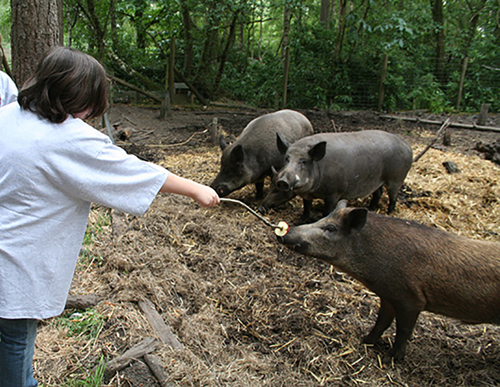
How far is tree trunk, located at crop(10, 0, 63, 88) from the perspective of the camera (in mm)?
3781

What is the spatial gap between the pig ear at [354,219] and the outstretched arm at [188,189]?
4.52 feet

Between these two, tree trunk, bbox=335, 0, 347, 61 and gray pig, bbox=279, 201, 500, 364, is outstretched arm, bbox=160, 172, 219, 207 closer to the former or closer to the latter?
gray pig, bbox=279, 201, 500, 364

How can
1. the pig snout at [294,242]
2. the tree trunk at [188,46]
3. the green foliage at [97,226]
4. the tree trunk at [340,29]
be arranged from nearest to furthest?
the pig snout at [294,242], the green foliage at [97,226], the tree trunk at [340,29], the tree trunk at [188,46]

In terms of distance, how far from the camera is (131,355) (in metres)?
2.58

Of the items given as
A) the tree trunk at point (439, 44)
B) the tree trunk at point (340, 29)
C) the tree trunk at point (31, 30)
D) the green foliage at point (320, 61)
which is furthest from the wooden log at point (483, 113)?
the tree trunk at point (31, 30)

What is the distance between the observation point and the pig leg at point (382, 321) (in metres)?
3.14

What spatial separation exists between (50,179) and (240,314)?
2160mm

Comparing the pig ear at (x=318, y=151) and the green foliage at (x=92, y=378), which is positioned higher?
the pig ear at (x=318, y=151)

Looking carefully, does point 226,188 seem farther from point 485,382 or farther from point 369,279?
point 485,382

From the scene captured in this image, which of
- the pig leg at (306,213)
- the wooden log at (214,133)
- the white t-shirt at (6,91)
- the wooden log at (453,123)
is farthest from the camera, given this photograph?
the wooden log at (453,123)

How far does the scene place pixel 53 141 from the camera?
67.4 inches

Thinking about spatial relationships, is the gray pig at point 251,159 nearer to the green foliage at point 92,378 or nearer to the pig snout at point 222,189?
the pig snout at point 222,189

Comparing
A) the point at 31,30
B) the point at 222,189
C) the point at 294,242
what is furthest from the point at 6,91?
the point at 222,189

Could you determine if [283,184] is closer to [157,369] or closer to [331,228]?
[331,228]
